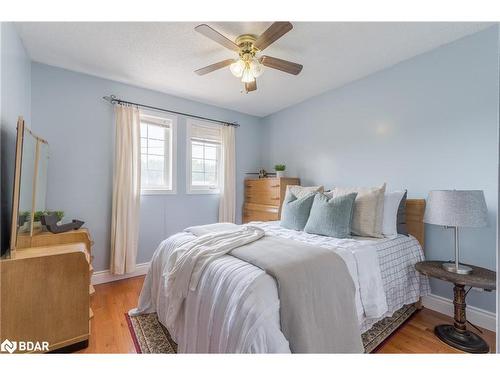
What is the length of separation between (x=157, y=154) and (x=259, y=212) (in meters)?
1.81

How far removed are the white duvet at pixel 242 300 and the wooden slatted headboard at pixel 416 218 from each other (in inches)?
17.5

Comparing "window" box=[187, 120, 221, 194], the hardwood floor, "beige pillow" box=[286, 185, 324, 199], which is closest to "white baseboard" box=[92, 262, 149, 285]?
the hardwood floor

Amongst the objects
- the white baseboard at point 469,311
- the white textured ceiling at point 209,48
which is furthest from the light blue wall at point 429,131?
the white textured ceiling at point 209,48

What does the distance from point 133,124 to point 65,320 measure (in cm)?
219

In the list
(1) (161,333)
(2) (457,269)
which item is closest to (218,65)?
(1) (161,333)

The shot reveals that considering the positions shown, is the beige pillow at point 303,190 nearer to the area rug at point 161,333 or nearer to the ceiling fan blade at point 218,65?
the area rug at point 161,333

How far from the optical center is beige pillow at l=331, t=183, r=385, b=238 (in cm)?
197

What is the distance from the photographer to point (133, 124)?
2820mm

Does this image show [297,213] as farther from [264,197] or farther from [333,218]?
[264,197]

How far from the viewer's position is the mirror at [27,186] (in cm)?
146

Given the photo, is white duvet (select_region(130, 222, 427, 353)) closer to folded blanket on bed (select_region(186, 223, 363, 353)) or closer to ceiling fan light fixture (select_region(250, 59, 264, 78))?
folded blanket on bed (select_region(186, 223, 363, 353))
